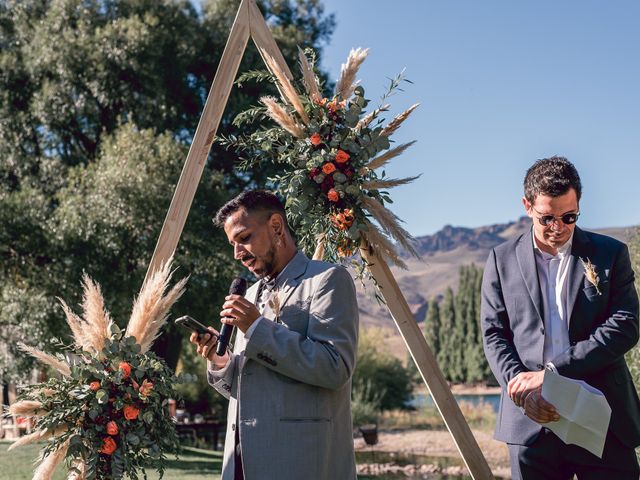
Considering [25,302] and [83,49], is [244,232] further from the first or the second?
[83,49]

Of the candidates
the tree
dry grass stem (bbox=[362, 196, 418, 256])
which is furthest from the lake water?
dry grass stem (bbox=[362, 196, 418, 256])

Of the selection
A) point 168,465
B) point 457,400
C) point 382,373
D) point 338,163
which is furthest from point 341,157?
point 457,400

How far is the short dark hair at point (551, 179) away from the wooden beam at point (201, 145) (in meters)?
2.36

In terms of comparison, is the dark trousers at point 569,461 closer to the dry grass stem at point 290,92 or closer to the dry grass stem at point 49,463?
the dry grass stem at point 49,463

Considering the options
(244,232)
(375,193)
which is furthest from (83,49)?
(244,232)

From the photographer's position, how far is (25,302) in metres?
14.3

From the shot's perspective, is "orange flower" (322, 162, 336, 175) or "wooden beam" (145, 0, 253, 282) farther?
"wooden beam" (145, 0, 253, 282)

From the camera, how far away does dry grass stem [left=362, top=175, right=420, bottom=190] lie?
513 cm

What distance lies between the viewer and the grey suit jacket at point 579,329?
3467mm

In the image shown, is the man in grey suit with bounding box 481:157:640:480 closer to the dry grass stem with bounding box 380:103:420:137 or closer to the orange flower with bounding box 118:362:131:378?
the dry grass stem with bounding box 380:103:420:137

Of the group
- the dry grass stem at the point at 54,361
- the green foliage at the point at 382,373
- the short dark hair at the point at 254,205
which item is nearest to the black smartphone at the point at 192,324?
the short dark hair at the point at 254,205

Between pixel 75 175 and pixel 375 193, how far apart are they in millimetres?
10978

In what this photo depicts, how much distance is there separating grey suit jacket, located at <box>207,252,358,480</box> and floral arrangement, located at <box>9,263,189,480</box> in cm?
88

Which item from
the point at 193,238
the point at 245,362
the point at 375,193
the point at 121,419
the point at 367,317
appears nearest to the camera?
the point at 245,362
